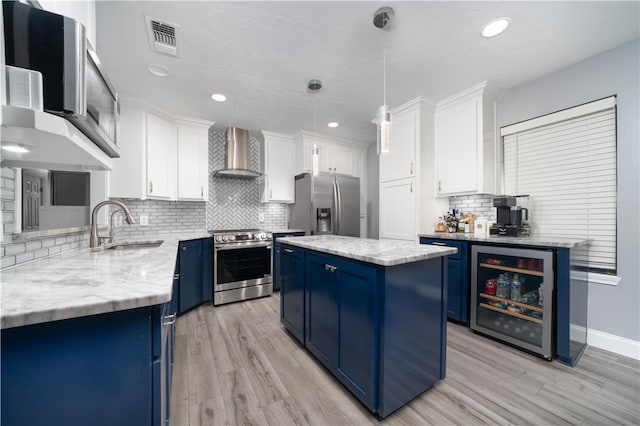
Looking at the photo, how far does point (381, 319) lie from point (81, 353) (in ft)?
3.95

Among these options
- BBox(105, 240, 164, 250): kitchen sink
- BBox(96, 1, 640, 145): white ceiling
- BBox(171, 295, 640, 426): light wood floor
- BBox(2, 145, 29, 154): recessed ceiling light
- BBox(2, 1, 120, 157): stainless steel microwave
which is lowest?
BBox(171, 295, 640, 426): light wood floor

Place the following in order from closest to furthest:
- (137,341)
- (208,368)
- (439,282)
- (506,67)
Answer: (137,341), (439,282), (208,368), (506,67)

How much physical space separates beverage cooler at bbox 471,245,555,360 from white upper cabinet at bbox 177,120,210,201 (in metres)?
3.50

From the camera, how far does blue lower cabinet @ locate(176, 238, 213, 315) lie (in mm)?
2789

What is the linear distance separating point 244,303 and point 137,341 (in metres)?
2.68

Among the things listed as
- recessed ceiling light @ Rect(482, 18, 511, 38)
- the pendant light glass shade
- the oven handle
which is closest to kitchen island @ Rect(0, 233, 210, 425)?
the pendant light glass shade

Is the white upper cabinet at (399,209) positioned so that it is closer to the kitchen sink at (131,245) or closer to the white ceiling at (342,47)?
the white ceiling at (342,47)

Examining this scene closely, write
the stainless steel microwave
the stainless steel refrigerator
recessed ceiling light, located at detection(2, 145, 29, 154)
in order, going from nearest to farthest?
the stainless steel microwave, recessed ceiling light, located at detection(2, 145, 29, 154), the stainless steel refrigerator

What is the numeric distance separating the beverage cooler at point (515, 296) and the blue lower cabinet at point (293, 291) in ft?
5.52

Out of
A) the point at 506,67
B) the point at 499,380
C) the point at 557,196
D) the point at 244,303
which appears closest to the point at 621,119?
the point at 557,196

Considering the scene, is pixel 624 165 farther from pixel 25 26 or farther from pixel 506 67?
pixel 25 26

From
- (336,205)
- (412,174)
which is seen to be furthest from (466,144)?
(336,205)

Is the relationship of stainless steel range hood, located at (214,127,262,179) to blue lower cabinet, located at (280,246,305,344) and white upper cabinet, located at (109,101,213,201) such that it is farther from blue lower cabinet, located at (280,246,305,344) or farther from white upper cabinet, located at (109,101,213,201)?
blue lower cabinet, located at (280,246,305,344)

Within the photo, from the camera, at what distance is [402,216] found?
10.5ft
